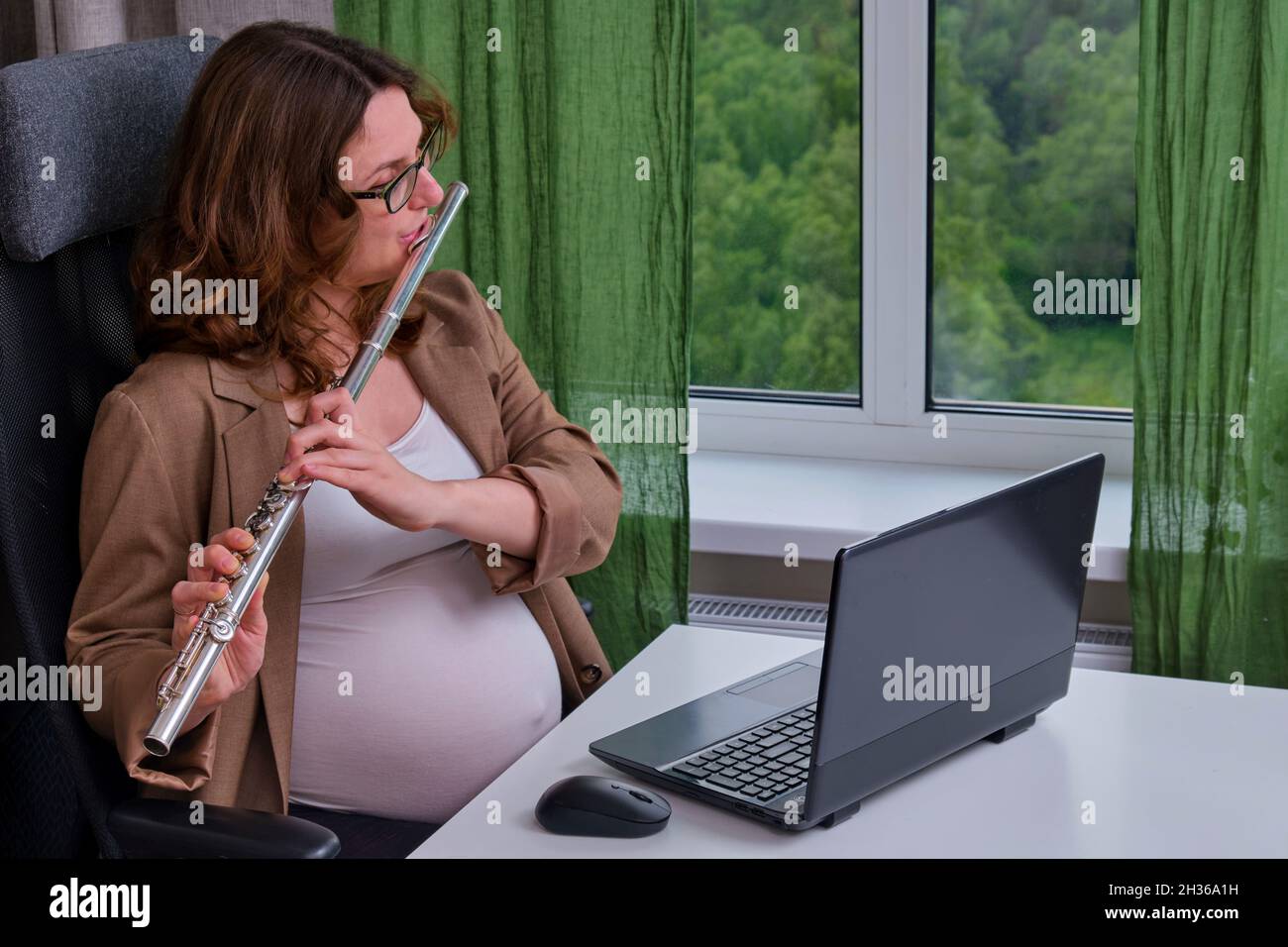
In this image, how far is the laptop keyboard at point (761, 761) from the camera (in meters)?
1.11

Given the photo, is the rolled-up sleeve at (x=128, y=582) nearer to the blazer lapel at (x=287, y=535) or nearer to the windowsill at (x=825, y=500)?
the blazer lapel at (x=287, y=535)

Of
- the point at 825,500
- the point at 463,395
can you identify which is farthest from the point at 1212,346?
the point at 463,395

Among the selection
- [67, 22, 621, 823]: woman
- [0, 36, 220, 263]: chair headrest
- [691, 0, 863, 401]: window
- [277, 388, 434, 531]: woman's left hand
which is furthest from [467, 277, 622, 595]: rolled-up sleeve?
[691, 0, 863, 401]: window

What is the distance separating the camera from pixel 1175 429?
1732 mm

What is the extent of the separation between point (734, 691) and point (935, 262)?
0.98m

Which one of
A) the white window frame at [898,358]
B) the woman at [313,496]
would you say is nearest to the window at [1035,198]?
the white window frame at [898,358]

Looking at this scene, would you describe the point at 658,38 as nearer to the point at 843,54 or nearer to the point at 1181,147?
the point at 843,54

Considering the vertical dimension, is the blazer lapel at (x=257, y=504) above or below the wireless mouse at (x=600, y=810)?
above

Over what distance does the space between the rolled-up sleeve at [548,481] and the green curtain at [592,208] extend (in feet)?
1.07

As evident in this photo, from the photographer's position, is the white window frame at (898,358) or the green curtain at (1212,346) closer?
the green curtain at (1212,346)

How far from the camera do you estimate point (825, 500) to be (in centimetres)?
200
